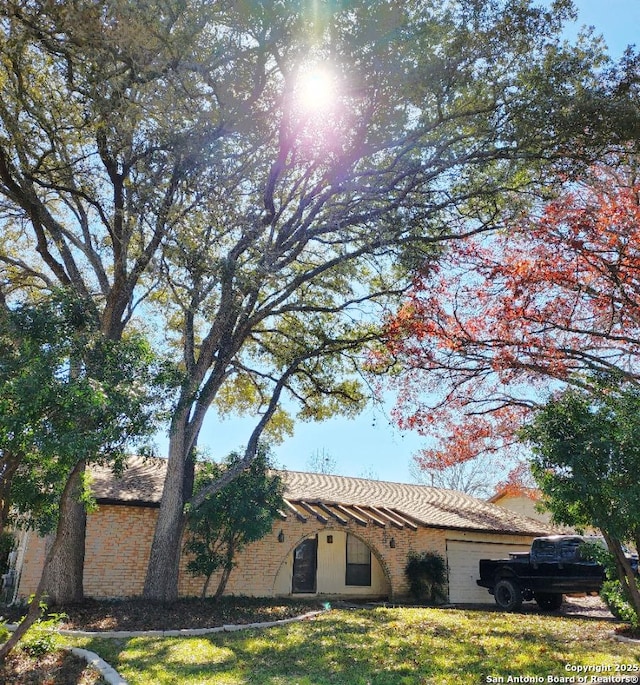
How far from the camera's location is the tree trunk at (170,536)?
11.4 meters

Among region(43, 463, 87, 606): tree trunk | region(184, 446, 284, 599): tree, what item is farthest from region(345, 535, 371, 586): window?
region(43, 463, 87, 606): tree trunk

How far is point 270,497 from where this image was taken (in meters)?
13.7

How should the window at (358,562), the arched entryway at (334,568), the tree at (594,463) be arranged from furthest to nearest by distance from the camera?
the window at (358,562) < the arched entryway at (334,568) < the tree at (594,463)

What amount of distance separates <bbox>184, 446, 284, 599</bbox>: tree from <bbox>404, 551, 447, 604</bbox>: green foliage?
6388 mm

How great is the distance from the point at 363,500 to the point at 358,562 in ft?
7.06

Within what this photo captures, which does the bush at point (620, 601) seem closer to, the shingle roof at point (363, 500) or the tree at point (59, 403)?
the shingle roof at point (363, 500)

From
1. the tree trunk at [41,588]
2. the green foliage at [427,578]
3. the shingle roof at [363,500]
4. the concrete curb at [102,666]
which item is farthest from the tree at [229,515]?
the tree trunk at [41,588]

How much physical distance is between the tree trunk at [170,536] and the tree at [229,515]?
786 mm

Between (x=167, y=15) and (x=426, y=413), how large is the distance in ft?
33.5

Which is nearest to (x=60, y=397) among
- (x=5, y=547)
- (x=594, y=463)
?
(x=594, y=463)

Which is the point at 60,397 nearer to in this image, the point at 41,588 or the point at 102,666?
the point at 41,588

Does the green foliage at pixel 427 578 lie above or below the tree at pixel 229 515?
below

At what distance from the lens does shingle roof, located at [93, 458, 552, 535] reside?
584 inches

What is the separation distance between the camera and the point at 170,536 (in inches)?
457
